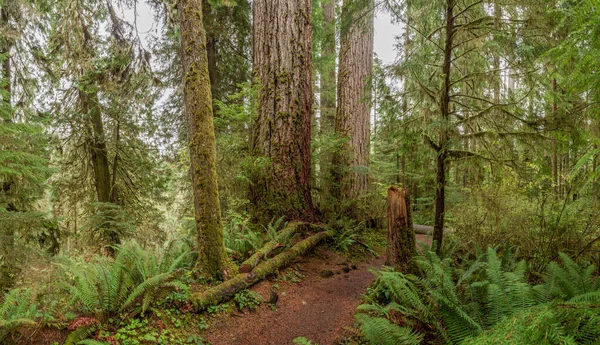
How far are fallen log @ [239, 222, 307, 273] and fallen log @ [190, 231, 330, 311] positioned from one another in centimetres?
8

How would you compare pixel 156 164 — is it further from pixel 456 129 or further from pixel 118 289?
pixel 456 129

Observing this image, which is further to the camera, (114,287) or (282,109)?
(282,109)

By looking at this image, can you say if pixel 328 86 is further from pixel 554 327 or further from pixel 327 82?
pixel 554 327

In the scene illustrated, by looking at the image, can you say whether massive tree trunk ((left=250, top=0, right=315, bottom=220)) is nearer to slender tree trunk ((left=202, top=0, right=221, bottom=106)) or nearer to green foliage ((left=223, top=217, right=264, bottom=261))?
green foliage ((left=223, top=217, right=264, bottom=261))

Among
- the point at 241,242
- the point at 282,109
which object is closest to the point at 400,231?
the point at 241,242

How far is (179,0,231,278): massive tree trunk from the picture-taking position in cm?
425

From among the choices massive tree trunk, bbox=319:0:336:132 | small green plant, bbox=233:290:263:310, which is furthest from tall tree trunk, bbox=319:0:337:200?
small green plant, bbox=233:290:263:310

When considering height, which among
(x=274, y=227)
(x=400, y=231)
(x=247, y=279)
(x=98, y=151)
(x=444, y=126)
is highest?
(x=444, y=126)

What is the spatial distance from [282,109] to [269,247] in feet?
→ 9.05

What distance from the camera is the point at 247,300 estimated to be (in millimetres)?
4277

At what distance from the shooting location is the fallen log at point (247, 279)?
3861 millimetres

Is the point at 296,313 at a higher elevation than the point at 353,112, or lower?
lower

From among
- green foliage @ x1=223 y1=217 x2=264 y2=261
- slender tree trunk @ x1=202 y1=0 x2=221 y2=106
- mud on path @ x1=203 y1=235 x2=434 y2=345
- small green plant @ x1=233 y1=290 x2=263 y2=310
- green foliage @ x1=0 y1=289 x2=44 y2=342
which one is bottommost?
mud on path @ x1=203 y1=235 x2=434 y2=345

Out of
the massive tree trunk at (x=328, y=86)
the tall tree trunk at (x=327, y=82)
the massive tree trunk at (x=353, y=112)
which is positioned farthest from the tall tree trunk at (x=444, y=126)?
the massive tree trunk at (x=328, y=86)
